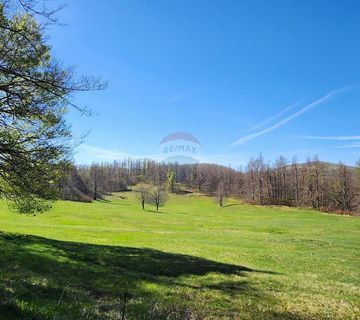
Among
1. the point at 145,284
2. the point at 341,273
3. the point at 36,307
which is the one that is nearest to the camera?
Answer: the point at 36,307

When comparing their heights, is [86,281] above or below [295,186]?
below

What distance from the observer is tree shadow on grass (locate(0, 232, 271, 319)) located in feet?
25.9

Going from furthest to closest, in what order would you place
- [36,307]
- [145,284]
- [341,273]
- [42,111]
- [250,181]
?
[250,181], [341,273], [42,111], [145,284], [36,307]

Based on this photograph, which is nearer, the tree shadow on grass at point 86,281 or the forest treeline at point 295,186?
the tree shadow on grass at point 86,281

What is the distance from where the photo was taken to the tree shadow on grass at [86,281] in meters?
7.90

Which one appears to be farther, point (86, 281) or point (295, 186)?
point (295, 186)

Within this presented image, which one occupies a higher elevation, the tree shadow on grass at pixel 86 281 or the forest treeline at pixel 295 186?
the forest treeline at pixel 295 186

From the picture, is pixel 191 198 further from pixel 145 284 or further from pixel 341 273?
pixel 145 284

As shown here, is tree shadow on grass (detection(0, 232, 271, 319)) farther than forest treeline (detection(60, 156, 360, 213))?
No

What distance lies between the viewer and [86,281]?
13.0m

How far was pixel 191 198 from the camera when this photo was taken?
173 m

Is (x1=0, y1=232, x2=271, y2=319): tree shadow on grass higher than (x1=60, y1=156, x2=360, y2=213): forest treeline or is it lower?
lower

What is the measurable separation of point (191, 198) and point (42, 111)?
158372 millimetres

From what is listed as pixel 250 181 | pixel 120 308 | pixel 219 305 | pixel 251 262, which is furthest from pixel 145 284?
pixel 250 181
